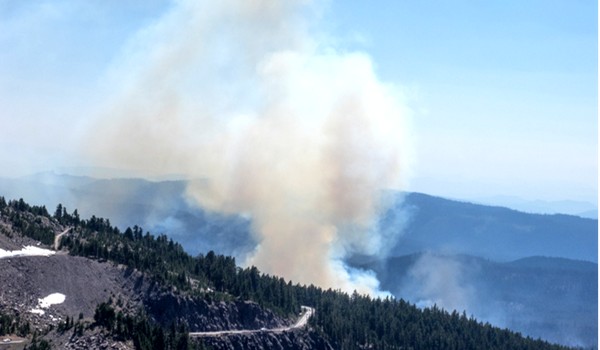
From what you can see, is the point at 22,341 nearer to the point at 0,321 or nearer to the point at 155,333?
the point at 0,321

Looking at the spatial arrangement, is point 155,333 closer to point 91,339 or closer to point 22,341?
point 91,339

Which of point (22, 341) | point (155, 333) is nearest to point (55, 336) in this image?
point (22, 341)

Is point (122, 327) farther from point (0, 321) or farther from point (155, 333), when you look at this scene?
point (0, 321)

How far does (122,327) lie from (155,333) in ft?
22.9

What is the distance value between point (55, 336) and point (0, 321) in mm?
12312

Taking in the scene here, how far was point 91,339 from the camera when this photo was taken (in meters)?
192

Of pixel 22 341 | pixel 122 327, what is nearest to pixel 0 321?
pixel 22 341

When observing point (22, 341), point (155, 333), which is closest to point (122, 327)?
point (155, 333)

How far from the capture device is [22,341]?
628 ft

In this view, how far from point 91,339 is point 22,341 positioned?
1381cm

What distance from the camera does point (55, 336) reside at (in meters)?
197

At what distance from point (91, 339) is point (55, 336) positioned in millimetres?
9362

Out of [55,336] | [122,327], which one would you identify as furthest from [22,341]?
[122,327]

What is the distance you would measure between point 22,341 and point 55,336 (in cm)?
742
